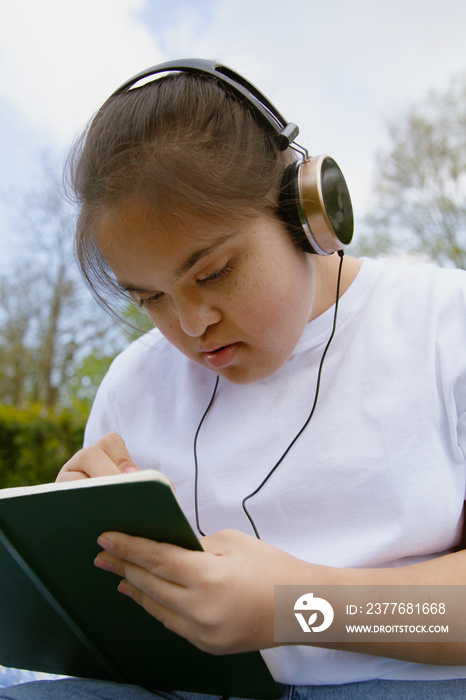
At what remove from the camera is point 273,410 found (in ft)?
3.87

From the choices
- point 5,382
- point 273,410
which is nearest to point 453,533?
point 273,410

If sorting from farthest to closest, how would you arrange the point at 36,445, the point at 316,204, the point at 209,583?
the point at 36,445 → the point at 316,204 → the point at 209,583

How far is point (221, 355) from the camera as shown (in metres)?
1.06

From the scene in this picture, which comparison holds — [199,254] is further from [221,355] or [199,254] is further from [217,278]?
[221,355]

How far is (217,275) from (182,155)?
209mm

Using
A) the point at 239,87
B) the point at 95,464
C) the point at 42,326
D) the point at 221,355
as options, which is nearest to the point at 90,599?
the point at 95,464

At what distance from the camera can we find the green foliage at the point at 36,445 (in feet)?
18.9

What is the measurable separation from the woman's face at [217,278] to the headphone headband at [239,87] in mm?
190

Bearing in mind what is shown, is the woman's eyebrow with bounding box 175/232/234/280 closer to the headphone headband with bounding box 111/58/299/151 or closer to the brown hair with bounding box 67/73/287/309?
the brown hair with bounding box 67/73/287/309

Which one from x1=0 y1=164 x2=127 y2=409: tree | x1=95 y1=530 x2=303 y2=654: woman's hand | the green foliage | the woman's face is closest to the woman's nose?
the woman's face

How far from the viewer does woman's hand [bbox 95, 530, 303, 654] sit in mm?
729

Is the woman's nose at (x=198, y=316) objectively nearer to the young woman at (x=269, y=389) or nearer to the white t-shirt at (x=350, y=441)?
the young woman at (x=269, y=389)

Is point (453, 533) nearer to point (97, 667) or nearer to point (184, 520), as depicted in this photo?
point (184, 520)

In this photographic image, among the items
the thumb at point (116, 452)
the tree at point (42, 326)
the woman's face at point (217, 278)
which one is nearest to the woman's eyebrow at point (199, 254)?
the woman's face at point (217, 278)
